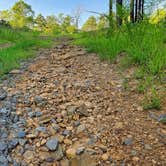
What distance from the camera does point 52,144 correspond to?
9.39 ft

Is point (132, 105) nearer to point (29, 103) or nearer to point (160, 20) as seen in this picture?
point (29, 103)

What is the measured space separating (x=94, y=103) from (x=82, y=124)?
1.75 ft

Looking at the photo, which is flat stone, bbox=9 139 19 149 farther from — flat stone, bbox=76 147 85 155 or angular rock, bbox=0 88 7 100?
angular rock, bbox=0 88 7 100

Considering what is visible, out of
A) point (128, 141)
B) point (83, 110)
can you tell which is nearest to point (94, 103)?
point (83, 110)

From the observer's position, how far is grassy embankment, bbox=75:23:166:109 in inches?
148

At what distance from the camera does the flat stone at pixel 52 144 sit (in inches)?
111

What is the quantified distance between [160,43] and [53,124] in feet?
7.93

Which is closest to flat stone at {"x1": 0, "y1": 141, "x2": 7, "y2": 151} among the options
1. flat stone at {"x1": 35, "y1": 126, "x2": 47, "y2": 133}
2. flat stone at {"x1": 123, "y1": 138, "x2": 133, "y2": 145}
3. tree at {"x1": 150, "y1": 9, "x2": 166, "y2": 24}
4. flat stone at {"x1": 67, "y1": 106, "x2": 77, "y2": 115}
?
flat stone at {"x1": 35, "y1": 126, "x2": 47, "y2": 133}

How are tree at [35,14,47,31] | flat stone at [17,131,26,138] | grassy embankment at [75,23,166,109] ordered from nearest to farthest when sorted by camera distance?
flat stone at [17,131,26,138] < grassy embankment at [75,23,166,109] < tree at [35,14,47,31]

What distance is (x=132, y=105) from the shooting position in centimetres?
348

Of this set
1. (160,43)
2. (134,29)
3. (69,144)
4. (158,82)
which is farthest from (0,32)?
(69,144)

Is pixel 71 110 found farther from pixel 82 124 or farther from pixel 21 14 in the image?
pixel 21 14

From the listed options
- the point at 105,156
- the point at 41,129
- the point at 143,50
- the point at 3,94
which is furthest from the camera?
the point at 143,50

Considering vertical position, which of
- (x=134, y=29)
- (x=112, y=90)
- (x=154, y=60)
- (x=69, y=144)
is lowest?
(x=69, y=144)
